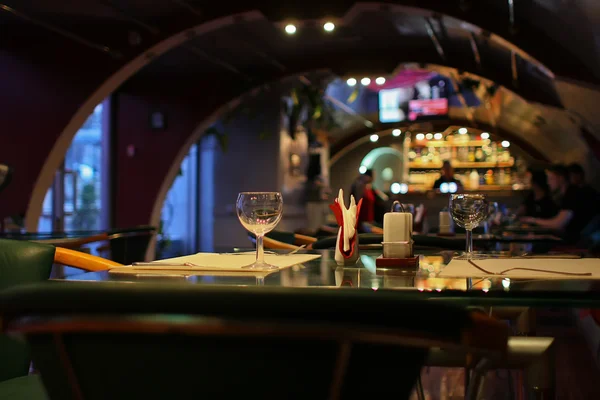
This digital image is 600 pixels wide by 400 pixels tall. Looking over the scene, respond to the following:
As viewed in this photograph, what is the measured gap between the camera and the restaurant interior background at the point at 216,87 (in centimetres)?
649

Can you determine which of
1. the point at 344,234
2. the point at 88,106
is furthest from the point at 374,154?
the point at 344,234

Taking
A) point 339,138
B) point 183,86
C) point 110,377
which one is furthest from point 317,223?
point 110,377

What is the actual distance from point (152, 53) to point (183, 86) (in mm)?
2527

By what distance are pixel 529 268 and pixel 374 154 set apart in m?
18.5

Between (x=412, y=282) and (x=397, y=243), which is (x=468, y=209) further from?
(x=412, y=282)

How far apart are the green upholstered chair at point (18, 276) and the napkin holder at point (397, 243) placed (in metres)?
0.81

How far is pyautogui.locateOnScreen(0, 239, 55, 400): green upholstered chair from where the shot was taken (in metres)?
1.51

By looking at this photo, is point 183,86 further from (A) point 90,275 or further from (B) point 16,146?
(A) point 90,275

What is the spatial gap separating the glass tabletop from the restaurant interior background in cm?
438

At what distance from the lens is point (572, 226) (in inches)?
243

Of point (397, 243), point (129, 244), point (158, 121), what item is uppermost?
point (158, 121)

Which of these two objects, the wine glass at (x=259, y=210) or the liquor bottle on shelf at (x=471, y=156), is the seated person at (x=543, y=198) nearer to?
the wine glass at (x=259, y=210)

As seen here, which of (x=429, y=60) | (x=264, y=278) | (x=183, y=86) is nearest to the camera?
(x=264, y=278)

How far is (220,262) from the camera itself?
1.77 meters
